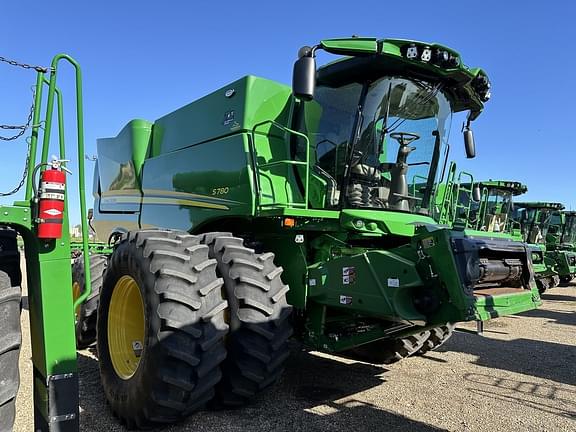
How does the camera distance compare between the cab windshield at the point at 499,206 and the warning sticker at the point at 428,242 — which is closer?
the warning sticker at the point at 428,242

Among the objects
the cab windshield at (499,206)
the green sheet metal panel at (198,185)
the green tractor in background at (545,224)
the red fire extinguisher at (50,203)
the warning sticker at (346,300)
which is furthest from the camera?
the green tractor in background at (545,224)

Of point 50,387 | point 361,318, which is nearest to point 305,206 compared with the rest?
point 361,318

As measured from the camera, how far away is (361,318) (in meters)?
4.19

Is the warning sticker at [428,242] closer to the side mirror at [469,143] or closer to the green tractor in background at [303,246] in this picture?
the green tractor in background at [303,246]

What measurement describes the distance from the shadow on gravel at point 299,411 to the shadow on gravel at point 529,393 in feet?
3.29

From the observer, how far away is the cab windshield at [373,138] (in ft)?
14.3

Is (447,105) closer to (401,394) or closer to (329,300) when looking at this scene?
(329,300)

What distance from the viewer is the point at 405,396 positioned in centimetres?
439

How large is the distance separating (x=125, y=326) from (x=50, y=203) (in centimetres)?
196

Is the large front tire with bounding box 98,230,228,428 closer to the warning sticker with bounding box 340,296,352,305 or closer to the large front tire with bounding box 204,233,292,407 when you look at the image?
the large front tire with bounding box 204,233,292,407

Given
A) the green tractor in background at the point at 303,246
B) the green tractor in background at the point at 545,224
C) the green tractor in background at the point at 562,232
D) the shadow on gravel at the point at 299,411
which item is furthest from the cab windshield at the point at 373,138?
the green tractor in background at the point at 562,232

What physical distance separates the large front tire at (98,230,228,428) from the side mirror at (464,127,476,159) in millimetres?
2970

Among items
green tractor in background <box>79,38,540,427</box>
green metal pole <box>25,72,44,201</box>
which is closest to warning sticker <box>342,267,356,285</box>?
green tractor in background <box>79,38,540,427</box>

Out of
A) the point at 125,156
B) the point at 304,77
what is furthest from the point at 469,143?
the point at 125,156
